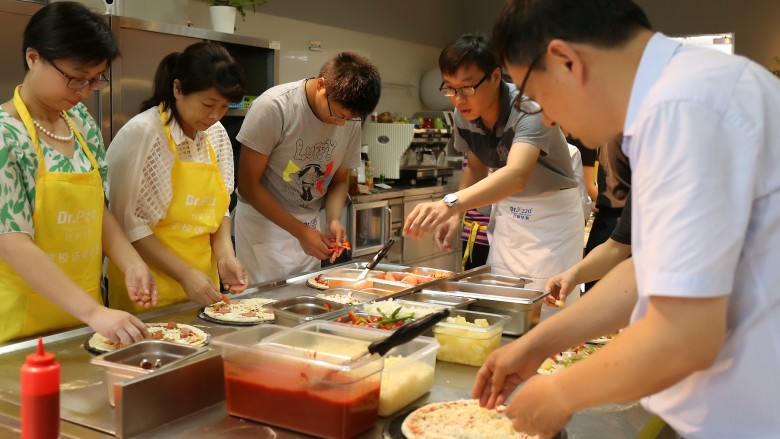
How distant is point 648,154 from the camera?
0.90 meters

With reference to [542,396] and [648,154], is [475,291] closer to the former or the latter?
[542,396]

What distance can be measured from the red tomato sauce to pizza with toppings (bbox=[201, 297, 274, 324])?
2.27 feet

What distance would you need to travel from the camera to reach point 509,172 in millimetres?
2701

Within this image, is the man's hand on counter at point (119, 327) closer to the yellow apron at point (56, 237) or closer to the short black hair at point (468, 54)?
the yellow apron at point (56, 237)

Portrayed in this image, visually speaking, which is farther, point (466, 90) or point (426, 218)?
point (466, 90)

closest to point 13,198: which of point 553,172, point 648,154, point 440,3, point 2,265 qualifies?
point 2,265

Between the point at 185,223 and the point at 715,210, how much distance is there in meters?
2.03

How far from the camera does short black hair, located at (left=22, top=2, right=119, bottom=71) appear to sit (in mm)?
1953

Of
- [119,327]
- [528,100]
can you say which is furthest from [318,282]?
[528,100]

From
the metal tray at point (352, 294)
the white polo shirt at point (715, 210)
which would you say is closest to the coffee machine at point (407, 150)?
the metal tray at point (352, 294)

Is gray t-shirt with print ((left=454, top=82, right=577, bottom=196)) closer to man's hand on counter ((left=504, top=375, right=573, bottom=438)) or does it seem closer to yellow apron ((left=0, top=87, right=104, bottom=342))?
yellow apron ((left=0, top=87, right=104, bottom=342))

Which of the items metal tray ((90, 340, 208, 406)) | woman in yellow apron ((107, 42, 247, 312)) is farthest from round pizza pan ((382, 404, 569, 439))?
woman in yellow apron ((107, 42, 247, 312))

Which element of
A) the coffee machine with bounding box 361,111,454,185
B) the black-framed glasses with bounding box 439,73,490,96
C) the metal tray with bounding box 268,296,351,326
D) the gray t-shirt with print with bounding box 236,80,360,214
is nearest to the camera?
the metal tray with bounding box 268,296,351,326

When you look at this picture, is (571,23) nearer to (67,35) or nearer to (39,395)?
(39,395)
